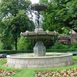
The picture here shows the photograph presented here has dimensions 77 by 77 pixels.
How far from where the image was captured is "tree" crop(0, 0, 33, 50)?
4019 centimetres

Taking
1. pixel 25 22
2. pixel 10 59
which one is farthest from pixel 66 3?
pixel 10 59

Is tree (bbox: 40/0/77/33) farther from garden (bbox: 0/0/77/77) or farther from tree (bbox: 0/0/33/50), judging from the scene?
tree (bbox: 0/0/33/50)

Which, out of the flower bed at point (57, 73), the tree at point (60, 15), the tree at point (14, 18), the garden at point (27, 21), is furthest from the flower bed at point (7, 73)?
the tree at point (14, 18)

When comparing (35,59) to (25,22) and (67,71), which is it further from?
(25,22)

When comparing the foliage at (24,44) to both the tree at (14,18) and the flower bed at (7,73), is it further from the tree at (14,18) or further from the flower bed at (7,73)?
the flower bed at (7,73)

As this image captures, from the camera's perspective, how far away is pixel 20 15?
132 feet

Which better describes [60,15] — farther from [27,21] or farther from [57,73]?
[57,73]

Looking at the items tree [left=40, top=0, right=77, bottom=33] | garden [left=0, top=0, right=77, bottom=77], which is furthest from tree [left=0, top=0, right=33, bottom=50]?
tree [left=40, top=0, right=77, bottom=33]

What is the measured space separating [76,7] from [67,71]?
25.1 m

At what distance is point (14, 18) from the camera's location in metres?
40.0

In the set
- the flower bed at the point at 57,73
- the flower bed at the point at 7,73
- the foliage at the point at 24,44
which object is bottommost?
the foliage at the point at 24,44

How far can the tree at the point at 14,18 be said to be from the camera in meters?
40.2

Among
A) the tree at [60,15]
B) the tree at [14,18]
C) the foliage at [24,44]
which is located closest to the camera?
the tree at [60,15]

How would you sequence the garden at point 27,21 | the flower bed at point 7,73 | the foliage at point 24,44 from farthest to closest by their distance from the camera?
1. the foliage at point 24,44
2. the garden at point 27,21
3. the flower bed at point 7,73
